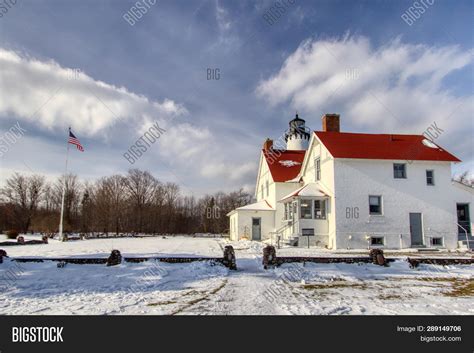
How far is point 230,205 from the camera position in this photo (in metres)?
81.2

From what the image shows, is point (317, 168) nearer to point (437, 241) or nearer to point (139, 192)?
point (437, 241)

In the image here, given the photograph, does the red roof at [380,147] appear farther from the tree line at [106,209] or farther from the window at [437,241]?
the tree line at [106,209]

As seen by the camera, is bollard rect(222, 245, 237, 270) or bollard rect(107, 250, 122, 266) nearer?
bollard rect(107, 250, 122, 266)

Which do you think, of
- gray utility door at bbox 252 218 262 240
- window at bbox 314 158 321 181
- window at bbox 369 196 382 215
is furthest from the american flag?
window at bbox 369 196 382 215

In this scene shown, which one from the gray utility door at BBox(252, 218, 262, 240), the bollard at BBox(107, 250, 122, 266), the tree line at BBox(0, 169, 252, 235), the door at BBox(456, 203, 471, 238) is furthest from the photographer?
the tree line at BBox(0, 169, 252, 235)

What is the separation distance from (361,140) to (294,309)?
2012 centimetres

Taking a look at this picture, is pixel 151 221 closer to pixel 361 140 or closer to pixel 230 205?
pixel 230 205

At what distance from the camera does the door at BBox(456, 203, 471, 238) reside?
23062mm

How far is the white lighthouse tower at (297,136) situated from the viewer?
38.7 metres

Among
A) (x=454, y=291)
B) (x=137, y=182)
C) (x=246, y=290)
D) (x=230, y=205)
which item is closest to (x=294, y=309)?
(x=246, y=290)

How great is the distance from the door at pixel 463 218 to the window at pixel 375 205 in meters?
5.94

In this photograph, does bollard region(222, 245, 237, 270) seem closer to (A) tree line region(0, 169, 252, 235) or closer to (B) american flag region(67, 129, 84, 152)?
(B) american flag region(67, 129, 84, 152)

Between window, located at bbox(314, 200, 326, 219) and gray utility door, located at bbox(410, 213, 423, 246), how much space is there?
5.83m

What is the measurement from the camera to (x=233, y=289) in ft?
30.2
